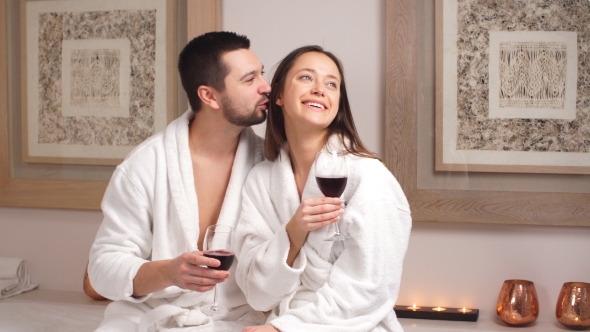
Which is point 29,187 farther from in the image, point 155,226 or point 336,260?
point 336,260

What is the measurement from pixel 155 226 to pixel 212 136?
0.36 meters

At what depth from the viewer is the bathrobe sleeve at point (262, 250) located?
1.92 metres

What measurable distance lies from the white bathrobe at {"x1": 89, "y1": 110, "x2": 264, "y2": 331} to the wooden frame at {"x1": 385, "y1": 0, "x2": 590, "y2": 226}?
0.70m

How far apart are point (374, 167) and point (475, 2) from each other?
98 cm

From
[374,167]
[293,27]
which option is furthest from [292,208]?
[293,27]

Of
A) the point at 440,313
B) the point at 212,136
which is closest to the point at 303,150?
the point at 212,136

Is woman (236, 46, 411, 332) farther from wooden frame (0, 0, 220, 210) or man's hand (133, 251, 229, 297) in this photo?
wooden frame (0, 0, 220, 210)

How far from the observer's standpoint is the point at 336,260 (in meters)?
1.94

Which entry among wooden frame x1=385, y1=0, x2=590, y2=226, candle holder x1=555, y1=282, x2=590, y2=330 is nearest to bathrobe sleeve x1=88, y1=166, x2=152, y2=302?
wooden frame x1=385, y1=0, x2=590, y2=226

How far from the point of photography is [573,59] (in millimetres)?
2527

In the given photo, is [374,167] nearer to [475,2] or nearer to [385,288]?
[385,288]

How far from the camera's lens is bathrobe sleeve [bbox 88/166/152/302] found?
6.87ft

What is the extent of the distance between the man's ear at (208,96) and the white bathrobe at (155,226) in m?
0.13

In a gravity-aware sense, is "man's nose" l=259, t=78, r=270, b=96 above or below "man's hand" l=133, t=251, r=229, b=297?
above
